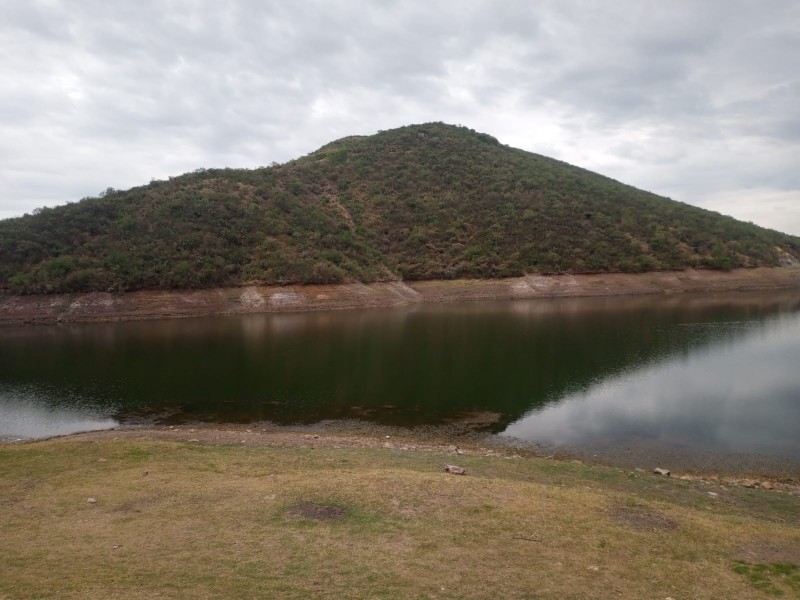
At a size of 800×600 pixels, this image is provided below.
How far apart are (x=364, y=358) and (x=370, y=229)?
179 ft

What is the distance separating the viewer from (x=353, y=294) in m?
59.9

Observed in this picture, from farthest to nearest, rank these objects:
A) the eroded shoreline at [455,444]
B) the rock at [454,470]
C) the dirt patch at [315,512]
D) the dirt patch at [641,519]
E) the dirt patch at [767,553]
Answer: the eroded shoreline at [455,444], the rock at [454,470], the dirt patch at [315,512], the dirt patch at [641,519], the dirt patch at [767,553]

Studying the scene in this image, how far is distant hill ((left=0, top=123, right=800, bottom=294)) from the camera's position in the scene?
5819 centimetres

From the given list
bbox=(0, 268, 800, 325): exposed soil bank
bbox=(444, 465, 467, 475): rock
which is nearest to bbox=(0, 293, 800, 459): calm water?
bbox=(444, 465, 467, 475): rock

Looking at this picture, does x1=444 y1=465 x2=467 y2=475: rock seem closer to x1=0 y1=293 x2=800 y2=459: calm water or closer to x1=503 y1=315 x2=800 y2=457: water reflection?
x1=503 y1=315 x2=800 y2=457: water reflection

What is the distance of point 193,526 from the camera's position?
27.9ft

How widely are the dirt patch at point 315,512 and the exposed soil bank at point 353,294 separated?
47.3 metres

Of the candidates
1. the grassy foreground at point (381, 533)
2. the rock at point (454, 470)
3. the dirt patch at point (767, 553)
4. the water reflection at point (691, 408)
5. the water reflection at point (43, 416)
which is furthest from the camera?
the water reflection at point (43, 416)

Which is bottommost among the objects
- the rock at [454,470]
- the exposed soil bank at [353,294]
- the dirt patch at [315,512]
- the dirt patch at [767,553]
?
the rock at [454,470]

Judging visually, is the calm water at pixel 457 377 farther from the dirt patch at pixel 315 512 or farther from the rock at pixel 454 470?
the dirt patch at pixel 315 512

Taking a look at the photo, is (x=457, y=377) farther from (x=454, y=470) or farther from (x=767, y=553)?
(x=767, y=553)

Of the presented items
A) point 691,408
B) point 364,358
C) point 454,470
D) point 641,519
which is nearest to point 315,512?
point 454,470

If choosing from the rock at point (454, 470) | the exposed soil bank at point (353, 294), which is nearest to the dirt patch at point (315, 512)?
the rock at point (454, 470)

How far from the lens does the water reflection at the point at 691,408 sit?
1600 centimetres
